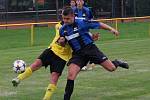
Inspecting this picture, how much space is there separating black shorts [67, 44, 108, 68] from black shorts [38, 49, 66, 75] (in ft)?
1.04

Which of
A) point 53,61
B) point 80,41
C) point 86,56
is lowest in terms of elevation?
point 53,61

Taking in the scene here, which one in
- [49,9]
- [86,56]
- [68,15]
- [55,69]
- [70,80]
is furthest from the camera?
[49,9]

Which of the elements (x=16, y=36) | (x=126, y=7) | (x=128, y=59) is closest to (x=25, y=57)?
(x=128, y=59)

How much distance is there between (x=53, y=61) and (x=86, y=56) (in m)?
0.70

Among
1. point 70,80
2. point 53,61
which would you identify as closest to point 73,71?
point 70,80

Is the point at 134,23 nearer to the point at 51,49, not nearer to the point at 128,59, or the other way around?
the point at 128,59

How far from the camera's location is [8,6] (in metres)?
39.5

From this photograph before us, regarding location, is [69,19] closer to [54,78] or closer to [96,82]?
[54,78]

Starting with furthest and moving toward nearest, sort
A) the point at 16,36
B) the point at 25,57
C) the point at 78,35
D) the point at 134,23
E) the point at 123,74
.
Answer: the point at 134,23
the point at 16,36
the point at 25,57
the point at 123,74
the point at 78,35

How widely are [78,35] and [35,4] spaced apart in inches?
1219

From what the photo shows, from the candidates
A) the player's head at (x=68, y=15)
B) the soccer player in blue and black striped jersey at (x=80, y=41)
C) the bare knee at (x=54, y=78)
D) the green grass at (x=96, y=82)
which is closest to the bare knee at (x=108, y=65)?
the soccer player in blue and black striped jersey at (x=80, y=41)

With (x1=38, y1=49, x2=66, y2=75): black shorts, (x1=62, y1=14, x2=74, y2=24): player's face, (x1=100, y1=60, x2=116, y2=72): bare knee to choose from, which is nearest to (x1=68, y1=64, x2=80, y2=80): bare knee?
(x1=38, y1=49, x2=66, y2=75): black shorts

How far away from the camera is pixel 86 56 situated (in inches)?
381

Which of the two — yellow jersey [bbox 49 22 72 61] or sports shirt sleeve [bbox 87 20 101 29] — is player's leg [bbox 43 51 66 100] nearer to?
yellow jersey [bbox 49 22 72 61]
